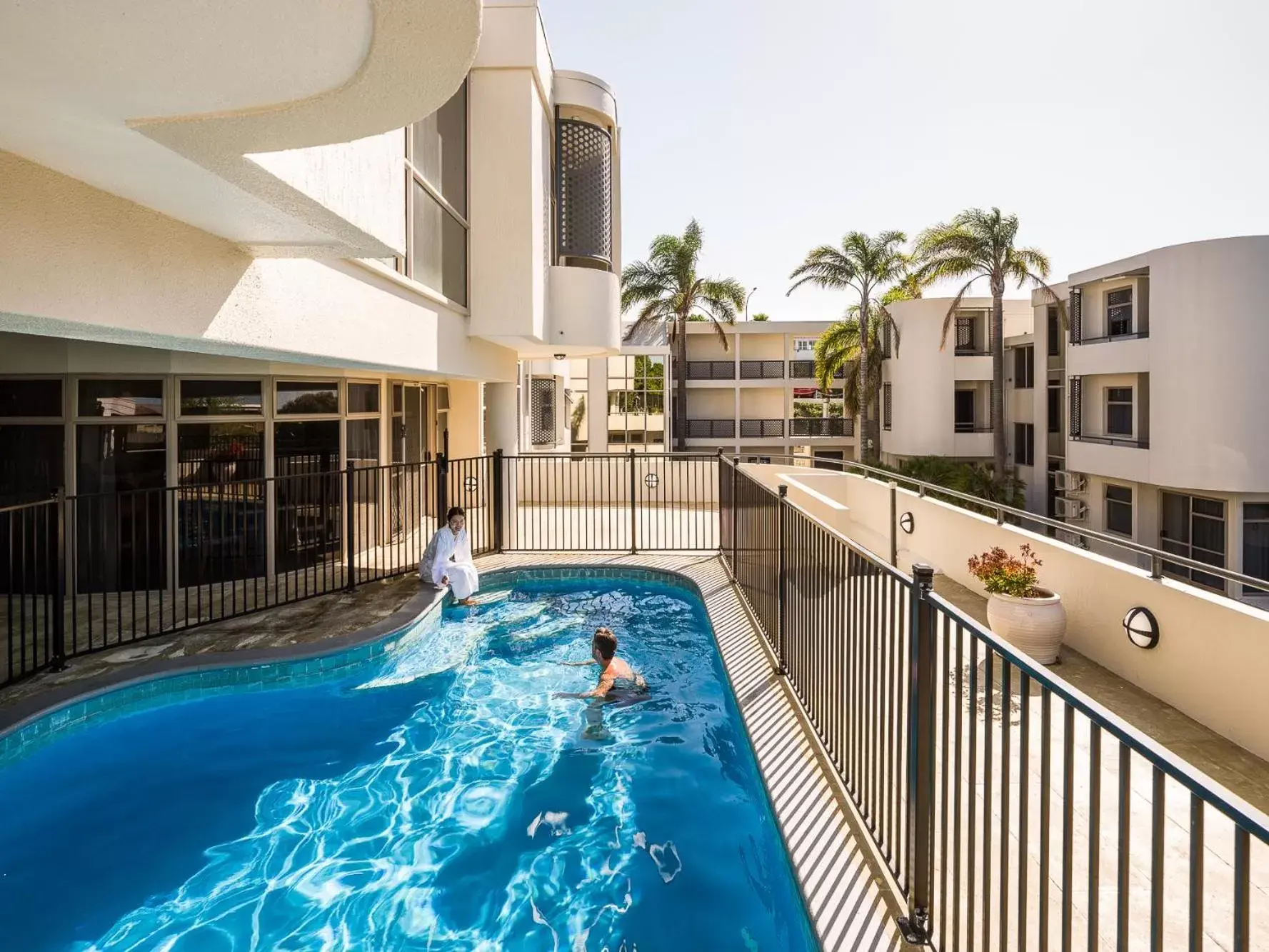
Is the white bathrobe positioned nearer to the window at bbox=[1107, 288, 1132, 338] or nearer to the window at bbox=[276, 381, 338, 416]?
the window at bbox=[276, 381, 338, 416]

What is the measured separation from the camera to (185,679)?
620cm

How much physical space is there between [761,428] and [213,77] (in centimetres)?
3980

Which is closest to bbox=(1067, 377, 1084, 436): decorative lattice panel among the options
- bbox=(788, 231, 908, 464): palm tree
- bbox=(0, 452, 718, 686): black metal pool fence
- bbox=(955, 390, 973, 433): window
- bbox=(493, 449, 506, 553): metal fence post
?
bbox=(955, 390, 973, 433): window

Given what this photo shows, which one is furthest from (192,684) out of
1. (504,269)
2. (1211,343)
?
(1211,343)

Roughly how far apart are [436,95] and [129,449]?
320 inches

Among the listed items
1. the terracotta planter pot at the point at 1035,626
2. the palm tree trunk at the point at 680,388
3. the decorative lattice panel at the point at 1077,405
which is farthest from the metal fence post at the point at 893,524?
the palm tree trunk at the point at 680,388

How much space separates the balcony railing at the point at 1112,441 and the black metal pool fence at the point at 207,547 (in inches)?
644

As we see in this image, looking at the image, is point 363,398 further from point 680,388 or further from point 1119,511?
point 680,388

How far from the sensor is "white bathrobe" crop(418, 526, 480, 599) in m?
8.99

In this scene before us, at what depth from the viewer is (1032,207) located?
2731 cm

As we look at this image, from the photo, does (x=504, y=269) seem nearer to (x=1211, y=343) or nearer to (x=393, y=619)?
(x=393, y=619)

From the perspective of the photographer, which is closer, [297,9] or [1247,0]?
[297,9]

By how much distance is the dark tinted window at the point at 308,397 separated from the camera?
9.57m

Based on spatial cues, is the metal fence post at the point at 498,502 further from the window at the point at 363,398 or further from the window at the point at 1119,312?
the window at the point at 1119,312
